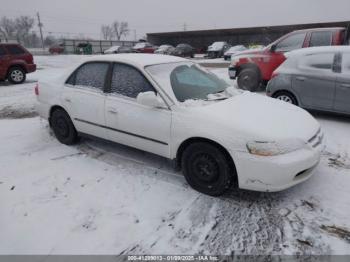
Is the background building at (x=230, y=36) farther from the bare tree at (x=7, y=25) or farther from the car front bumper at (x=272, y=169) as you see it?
the bare tree at (x=7, y=25)

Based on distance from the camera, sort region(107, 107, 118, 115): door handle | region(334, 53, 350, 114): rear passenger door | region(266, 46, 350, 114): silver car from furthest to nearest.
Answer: region(266, 46, 350, 114): silver car < region(334, 53, 350, 114): rear passenger door < region(107, 107, 118, 115): door handle

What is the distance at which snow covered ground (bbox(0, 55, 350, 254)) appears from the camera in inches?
112

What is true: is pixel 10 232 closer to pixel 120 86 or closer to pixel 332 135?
pixel 120 86

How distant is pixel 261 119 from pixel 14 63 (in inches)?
462

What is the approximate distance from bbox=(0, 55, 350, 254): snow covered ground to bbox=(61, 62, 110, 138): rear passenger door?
1.75 ft

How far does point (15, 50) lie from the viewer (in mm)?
12289

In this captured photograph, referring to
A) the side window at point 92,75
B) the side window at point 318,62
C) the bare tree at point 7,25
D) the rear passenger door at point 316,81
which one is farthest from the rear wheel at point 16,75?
the bare tree at point 7,25

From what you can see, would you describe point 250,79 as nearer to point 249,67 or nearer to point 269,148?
point 249,67

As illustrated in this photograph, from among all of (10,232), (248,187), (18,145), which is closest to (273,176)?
(248,187)

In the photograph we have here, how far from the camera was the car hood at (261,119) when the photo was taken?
3.22m

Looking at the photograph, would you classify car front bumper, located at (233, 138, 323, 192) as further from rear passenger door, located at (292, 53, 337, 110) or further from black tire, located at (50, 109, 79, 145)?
rear passenger door, located at (292, 53, 337, 110)

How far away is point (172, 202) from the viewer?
351cm

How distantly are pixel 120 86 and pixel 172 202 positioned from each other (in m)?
1.80

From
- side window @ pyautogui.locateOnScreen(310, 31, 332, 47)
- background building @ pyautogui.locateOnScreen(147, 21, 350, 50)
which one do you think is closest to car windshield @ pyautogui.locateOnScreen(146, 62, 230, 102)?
side window @ pyautogui.locateOnScreen(310, 31, 332, 47)
